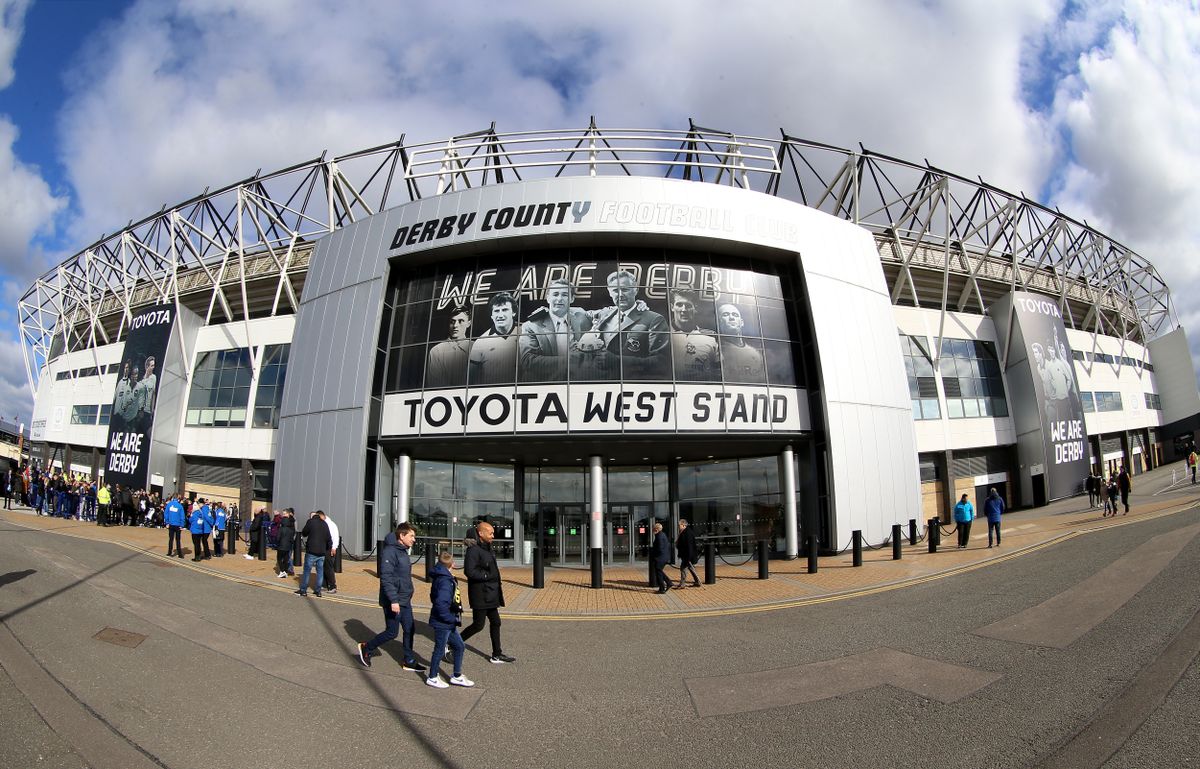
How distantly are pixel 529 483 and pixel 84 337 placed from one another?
137ft

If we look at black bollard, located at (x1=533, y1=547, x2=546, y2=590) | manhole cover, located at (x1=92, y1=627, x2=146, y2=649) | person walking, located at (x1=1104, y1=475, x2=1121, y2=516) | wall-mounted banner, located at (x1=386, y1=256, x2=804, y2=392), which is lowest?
black bollard, located at (x1=533, y1=547, x2=546, y2=590)

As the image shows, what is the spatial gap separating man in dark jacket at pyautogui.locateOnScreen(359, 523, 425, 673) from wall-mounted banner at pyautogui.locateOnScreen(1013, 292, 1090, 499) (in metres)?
32.1

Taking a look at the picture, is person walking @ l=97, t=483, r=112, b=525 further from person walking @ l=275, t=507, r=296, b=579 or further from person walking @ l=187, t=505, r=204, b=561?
person walking @ l=275, t=507, r=296, b=579

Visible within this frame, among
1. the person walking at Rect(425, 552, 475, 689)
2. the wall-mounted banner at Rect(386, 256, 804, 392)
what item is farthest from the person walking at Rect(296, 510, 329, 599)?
the wall-mounted banner at Rect(386, 256, 804, 392)

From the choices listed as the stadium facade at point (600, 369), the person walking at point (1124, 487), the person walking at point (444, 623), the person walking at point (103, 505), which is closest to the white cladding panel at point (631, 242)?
the stadium facade at point (600, 369)

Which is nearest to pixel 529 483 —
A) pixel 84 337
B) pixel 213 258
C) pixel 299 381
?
pixel 299 381

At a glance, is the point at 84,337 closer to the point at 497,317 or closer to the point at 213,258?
the point at 213,258

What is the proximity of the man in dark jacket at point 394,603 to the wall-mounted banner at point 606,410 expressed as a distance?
35.2 feet

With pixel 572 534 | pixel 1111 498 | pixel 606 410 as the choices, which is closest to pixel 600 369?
pixel 606 410

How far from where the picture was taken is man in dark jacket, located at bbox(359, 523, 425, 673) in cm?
683

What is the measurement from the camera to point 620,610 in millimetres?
11055

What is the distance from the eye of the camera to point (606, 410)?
1777 cm

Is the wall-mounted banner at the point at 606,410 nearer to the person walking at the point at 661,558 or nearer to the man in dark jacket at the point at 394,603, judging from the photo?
the person walking at the point at 661,558

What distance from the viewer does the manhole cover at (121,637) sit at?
23.5 ft
